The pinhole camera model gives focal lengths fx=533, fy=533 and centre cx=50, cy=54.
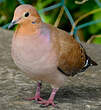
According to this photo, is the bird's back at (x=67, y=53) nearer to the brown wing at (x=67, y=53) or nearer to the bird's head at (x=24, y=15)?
the brown wing at (x=67, y=53)

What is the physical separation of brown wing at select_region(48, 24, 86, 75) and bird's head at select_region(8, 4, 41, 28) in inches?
6.4

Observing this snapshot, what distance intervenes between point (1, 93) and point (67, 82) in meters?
0.54

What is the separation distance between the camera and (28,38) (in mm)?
2988

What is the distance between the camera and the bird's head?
295cm

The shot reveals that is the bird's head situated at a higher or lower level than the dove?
higher

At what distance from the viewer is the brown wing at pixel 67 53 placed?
10.1 feet

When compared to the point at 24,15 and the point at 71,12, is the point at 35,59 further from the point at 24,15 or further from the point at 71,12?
the point at 71,12

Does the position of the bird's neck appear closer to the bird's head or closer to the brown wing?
the bird's head

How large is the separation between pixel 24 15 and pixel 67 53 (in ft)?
1.17

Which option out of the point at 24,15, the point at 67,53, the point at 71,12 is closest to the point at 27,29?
the point at 24,15

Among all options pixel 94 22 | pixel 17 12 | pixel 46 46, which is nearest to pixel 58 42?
Result: pixel 46 46

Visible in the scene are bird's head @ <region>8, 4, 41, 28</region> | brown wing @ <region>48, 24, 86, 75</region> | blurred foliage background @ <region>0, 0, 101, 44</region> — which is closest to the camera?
bird's head @ <region>8, 4, 41, 28</region>

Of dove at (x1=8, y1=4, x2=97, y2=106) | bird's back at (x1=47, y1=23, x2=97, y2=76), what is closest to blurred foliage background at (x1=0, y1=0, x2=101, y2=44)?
bird's back at (x1=47, y1=23, x2=97, y2=76)

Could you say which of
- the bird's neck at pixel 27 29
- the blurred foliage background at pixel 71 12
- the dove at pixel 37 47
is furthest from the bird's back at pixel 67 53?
the blurred foliage background at pixel 71 12
